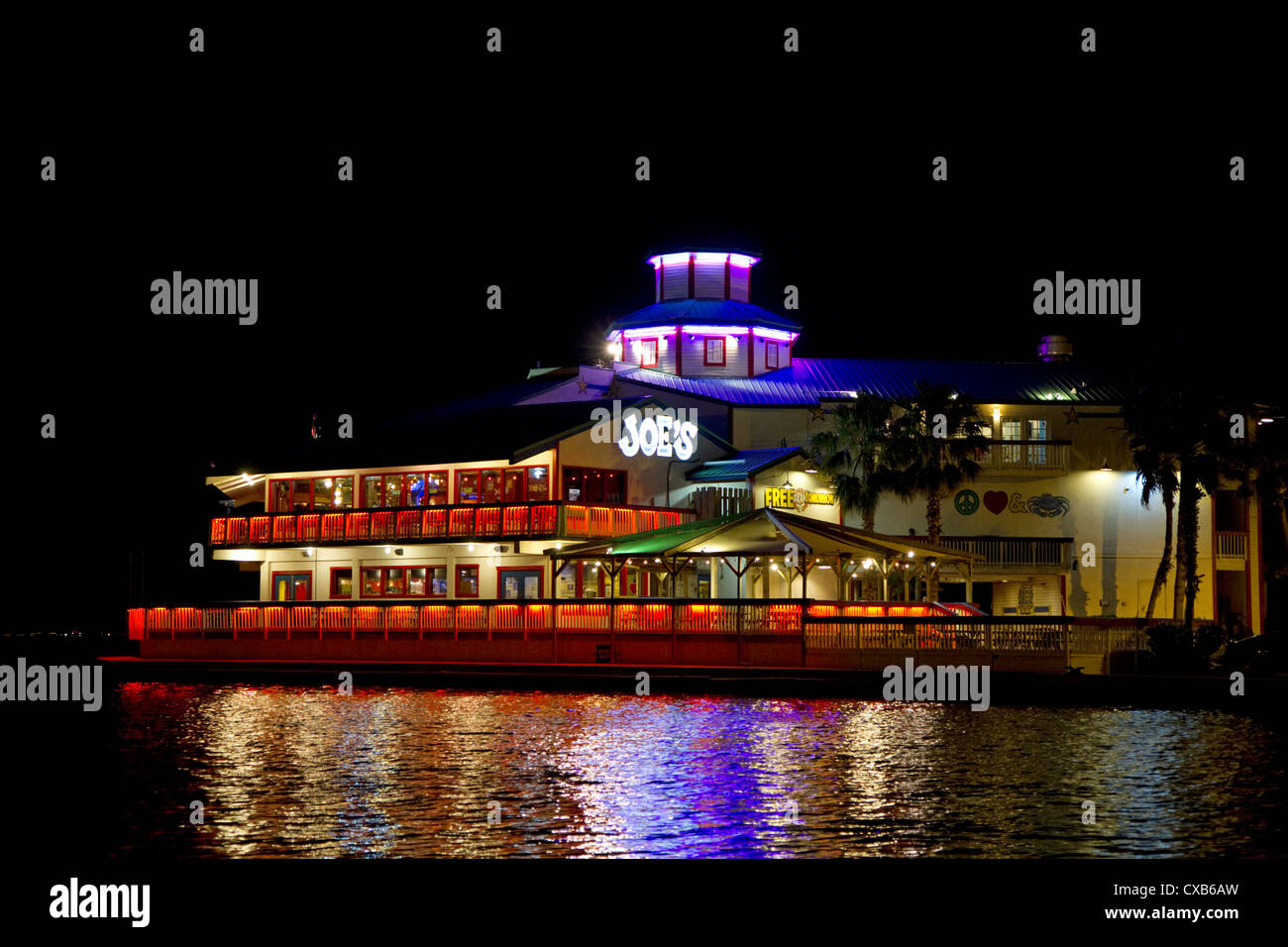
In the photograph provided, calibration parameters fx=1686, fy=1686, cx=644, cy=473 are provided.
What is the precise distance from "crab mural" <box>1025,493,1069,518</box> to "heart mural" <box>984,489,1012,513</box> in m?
0.96

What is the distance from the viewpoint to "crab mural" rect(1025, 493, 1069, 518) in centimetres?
6372

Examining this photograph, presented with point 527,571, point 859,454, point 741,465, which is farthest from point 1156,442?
point 527,571

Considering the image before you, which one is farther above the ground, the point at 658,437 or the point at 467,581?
the point at 658,437

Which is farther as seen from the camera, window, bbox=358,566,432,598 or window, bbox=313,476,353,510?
window, bbox=313,476,353,510

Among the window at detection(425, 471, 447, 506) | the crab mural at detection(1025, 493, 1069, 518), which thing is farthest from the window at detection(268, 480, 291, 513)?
the crab mural at detection(1025, 493, 1069, 518)

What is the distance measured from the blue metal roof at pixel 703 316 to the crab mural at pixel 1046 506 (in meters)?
13.6

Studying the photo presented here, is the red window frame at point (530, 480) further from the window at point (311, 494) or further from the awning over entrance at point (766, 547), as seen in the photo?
the window at point (311, 494)

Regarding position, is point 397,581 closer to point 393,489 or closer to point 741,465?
point 393,489

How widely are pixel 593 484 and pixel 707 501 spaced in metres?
4.33

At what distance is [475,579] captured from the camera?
5581 cm

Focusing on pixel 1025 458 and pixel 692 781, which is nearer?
pixel 692 781

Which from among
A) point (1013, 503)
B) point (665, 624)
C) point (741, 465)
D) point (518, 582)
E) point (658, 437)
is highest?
point (658, 437)

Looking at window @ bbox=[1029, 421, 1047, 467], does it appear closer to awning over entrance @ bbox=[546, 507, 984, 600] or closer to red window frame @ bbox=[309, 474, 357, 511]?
awning over entrance @ bbox=[546, 507, 984, 600]

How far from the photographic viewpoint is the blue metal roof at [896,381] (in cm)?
6575
